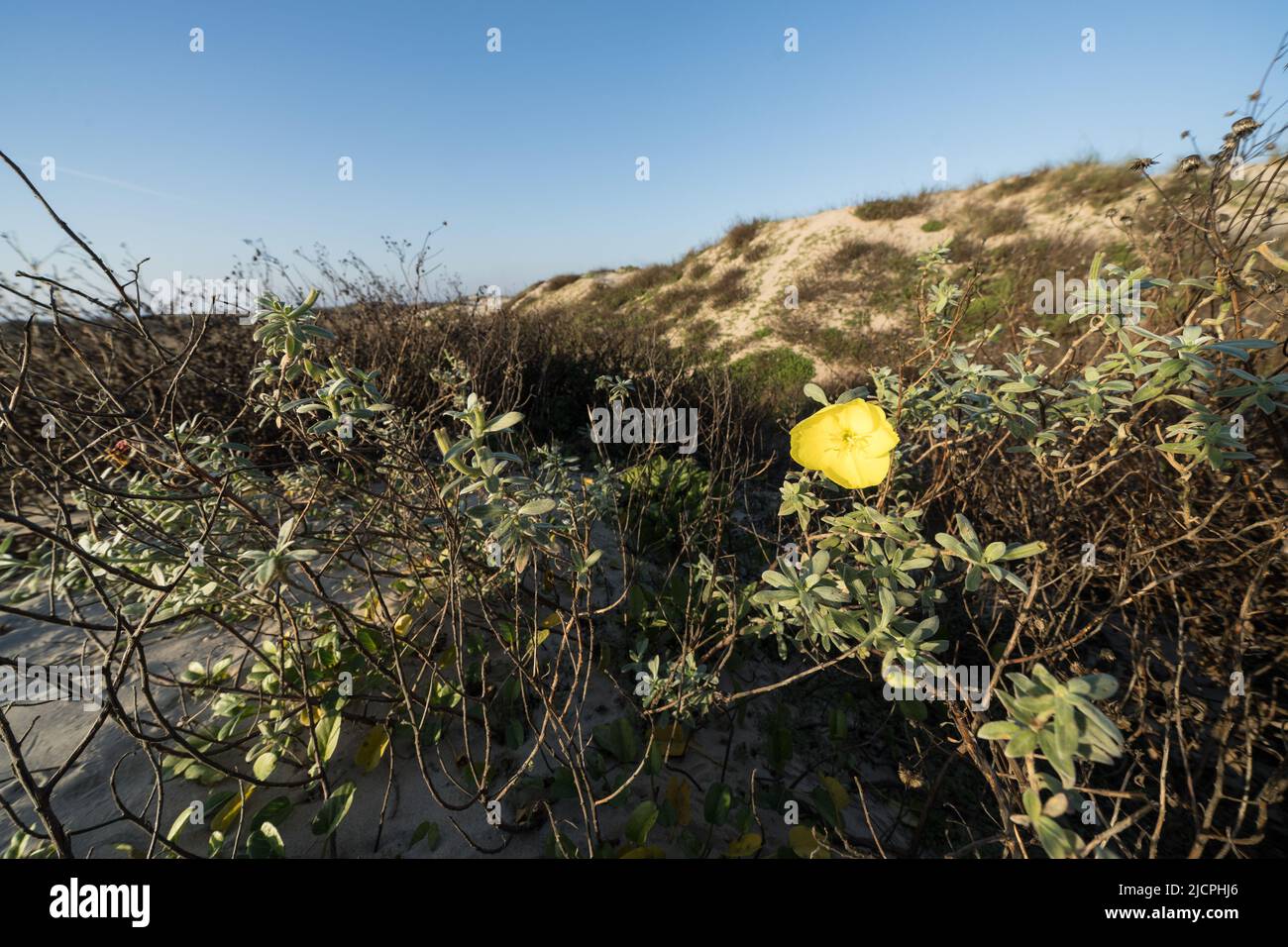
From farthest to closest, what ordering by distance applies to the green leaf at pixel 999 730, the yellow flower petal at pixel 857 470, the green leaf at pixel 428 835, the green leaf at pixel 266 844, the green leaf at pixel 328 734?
the green leaf at pixel 328 734
the green leaf at pixel 428 835
the green leaf at pixel 266 844
the yellow flower petal at pixel 857 470
the green leaf at pixel 999 730

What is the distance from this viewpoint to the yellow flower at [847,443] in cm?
124

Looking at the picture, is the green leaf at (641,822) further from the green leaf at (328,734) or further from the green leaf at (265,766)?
the green leaf at (265,766)

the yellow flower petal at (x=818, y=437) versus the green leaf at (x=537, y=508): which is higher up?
the yellow flower petal at (x=818, y=437)

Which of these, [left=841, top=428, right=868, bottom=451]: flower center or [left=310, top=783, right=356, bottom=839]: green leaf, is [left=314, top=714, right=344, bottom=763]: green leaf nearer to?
[left=310, top=783, right=356, bottom=839]: green leaf

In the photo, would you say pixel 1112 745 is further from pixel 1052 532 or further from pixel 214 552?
pixel 214 552

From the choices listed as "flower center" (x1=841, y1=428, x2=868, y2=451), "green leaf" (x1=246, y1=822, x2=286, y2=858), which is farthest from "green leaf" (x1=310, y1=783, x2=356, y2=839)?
"flower center" (x1=841, y1=428, x2=868, y2=451)

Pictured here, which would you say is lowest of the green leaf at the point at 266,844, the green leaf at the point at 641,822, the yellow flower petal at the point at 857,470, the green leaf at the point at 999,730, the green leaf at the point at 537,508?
the green leaf at the point at 641,822

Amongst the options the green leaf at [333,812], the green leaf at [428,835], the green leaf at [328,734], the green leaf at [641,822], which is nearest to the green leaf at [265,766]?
the green leaf at [328,734]

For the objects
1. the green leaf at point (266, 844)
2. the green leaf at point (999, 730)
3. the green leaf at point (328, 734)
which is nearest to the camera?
the green leaf at point (999, 730)

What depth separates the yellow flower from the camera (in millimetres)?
1244

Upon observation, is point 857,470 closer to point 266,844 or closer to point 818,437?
point 818,437

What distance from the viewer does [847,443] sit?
1318mm

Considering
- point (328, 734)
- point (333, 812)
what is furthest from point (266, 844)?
point (328, 734)
